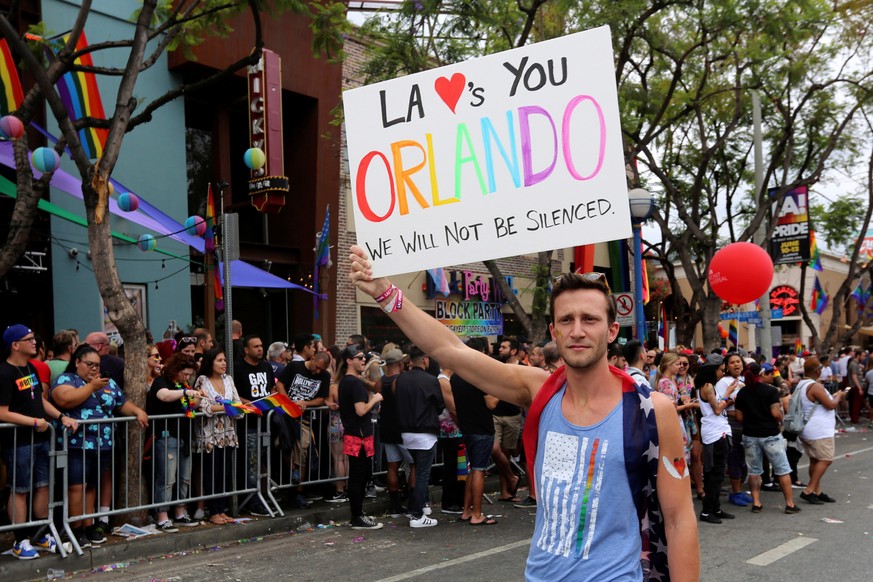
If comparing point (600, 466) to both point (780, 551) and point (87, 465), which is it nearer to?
point (780, 551)

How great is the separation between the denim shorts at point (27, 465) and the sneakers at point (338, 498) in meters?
3.64

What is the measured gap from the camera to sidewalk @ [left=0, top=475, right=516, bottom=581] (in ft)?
22.6

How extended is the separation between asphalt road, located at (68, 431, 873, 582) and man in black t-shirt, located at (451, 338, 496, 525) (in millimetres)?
267

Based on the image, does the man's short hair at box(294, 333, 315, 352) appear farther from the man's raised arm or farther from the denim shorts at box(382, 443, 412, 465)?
the man's raised arm

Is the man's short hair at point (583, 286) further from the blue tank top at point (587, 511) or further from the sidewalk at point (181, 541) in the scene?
the sidewalk at point (181, 541)

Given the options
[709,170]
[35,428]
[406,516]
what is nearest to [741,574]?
[406,516]

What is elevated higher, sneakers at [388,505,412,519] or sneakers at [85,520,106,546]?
sneakers at [85,520,106,546]

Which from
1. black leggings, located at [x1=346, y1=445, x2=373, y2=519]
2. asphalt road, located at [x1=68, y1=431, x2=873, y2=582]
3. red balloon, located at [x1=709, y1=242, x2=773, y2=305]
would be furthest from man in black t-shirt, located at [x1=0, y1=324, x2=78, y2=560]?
red balloon, located at [x1=709, y1=242, x2=773, y2=305]

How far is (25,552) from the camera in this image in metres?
6.96

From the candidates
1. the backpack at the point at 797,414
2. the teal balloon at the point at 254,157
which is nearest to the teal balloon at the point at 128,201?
the teal balloon at the point at 254,157

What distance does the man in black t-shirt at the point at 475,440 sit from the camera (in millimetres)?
9109

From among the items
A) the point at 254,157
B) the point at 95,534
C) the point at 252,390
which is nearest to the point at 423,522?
the point at 252,390

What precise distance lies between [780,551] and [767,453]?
2.35 meters

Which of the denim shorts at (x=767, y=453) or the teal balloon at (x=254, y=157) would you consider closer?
the denim shorts at (x=767, y=453)
